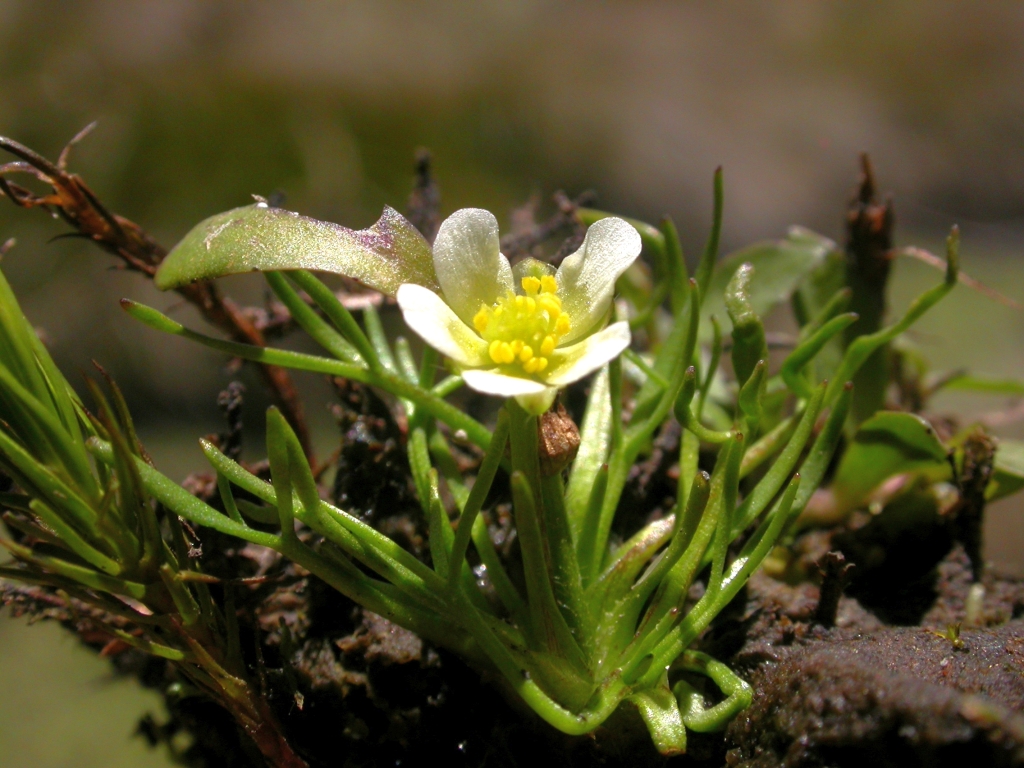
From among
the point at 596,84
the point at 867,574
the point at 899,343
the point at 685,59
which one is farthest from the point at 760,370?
the point at 685,59

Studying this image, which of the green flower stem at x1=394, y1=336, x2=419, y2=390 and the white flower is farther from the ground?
the white flower

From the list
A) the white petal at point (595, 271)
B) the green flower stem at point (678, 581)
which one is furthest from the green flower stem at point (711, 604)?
the white petal at point (595, 271)

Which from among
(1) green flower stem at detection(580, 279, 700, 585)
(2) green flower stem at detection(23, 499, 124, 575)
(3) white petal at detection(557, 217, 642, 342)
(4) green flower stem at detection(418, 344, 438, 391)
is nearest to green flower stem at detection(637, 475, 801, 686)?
(1) green flower stem at detection(580, 279, 700, 585)

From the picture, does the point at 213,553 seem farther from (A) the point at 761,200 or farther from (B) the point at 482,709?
(A) the point at 761,200

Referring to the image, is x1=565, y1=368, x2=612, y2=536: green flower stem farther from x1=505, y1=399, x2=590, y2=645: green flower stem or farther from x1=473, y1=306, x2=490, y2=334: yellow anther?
x1=473, y1=306, x2=490, y2=334: yellow anther

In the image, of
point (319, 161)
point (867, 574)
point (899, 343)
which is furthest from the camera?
point (319, 161)

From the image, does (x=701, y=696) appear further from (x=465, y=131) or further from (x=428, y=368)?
(x=465, y=131)

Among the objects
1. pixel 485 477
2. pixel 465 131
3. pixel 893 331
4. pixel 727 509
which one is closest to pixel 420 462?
pixel 485 477
